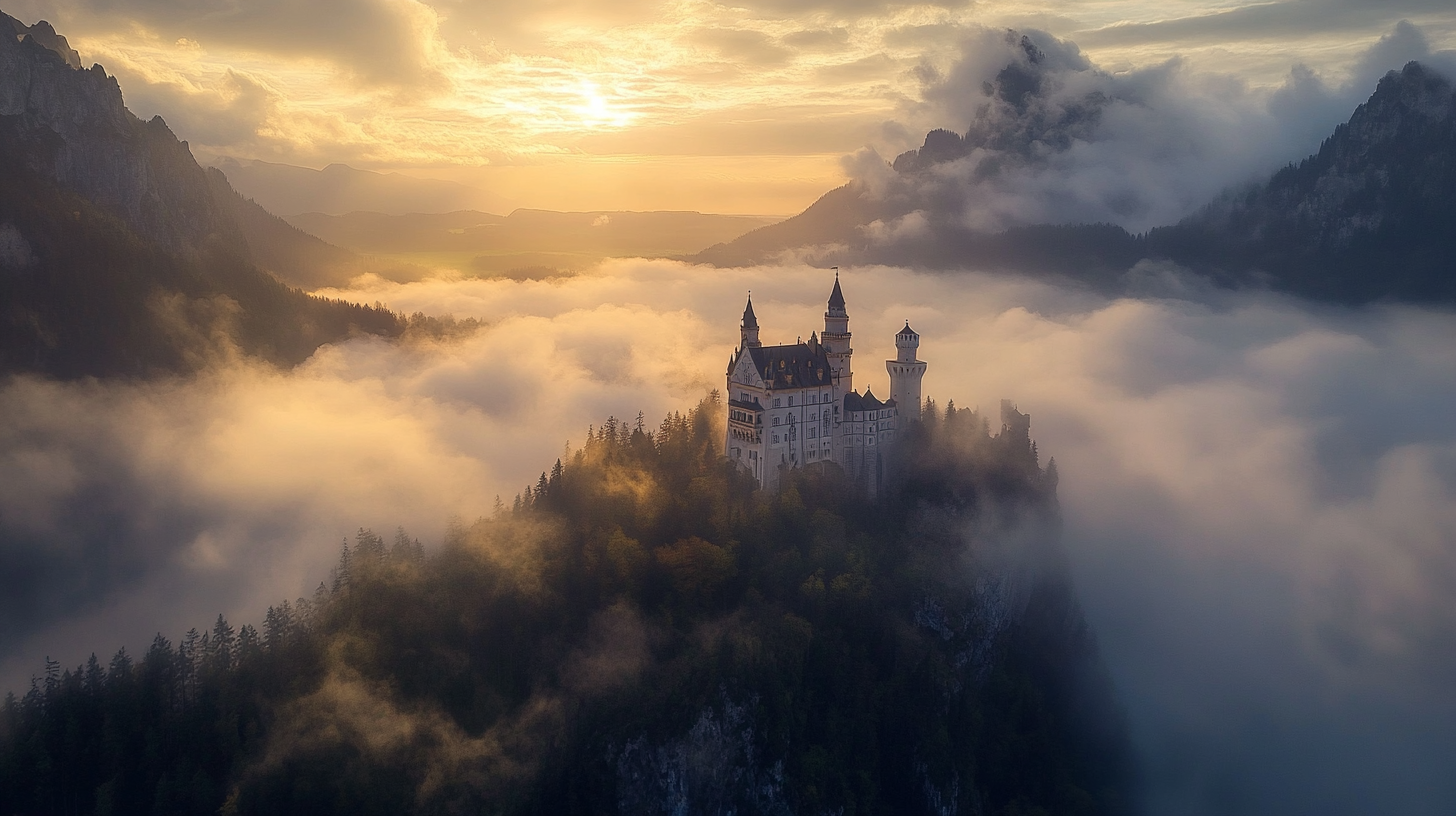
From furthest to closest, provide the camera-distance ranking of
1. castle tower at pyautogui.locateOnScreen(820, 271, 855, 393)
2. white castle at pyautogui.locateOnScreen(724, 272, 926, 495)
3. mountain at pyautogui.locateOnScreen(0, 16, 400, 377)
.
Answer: mountain at pyautogui.locateOnScreen(0, 16, 400, 377)
castle tower at pyautogui.locateOnScreen(820, 271, 855, 393)
white castle at pyautogui.locateOnScreen(724, 272, 926, 495)

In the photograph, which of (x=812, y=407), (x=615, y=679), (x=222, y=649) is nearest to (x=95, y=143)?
(x=222, y=649)

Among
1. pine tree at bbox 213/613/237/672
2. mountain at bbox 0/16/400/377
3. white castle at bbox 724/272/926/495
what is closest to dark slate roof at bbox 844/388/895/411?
white castle at bbox 724/272/926/495

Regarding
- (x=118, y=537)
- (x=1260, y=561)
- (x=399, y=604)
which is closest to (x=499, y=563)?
(x=399, y=604)

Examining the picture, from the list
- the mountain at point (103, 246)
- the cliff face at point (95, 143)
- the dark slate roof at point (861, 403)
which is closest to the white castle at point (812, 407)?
the dark slate roof at point (861, 403)

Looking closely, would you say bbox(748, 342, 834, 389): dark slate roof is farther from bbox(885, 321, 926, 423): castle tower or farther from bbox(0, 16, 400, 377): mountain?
bbox(0, 16, 400, 377): mountain

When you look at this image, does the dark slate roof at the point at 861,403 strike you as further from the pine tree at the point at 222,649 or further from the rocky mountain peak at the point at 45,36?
the rocky mountain peak at the point at 45,36

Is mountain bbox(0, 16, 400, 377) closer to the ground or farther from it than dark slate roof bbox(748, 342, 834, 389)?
farther from it
